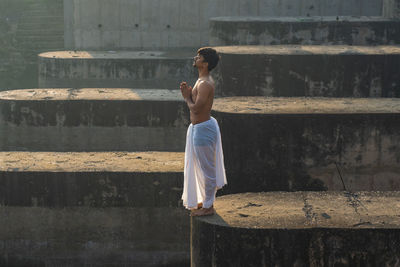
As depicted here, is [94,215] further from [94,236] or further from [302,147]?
[302,147]

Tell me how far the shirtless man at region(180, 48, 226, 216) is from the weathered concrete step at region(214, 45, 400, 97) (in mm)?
3733

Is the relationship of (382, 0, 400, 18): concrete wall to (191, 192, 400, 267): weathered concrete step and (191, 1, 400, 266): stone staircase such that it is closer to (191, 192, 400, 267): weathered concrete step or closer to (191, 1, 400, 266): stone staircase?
(191, 1, 400, 266): stone staircase

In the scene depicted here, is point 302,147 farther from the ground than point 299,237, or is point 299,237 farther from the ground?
point 302,147

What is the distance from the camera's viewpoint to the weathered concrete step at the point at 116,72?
17359 millimetres

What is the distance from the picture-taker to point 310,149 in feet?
28.5

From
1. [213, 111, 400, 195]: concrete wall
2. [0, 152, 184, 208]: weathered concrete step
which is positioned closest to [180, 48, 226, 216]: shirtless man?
[213, 111, 400, 195]: concrete wall

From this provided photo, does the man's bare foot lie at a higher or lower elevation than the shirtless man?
lower

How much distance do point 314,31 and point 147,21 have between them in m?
6.42

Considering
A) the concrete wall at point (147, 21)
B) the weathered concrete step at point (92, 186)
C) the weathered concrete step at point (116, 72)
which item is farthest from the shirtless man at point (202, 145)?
the concrete wall at point (147, 21)

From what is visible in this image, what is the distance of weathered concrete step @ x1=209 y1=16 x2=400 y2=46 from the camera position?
14.9 m

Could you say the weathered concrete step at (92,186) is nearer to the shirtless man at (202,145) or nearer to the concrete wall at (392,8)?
the shirtless man at (202,145)

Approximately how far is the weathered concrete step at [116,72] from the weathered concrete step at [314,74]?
6502 mm

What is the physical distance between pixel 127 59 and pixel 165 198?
25.1 ft

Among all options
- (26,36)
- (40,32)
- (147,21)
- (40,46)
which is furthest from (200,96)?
(26,36)
